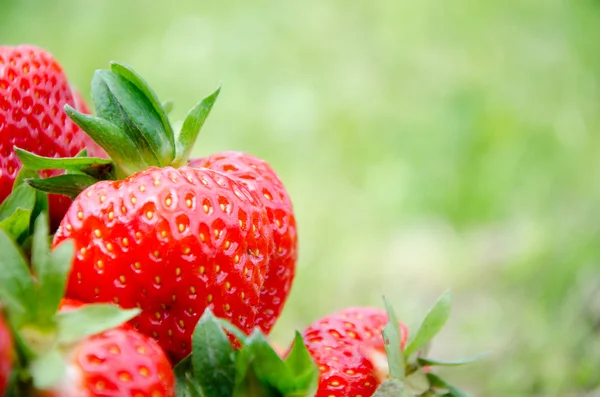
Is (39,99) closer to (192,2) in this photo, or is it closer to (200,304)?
(200,304)

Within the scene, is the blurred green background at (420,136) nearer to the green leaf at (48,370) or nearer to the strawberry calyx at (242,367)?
the strawberry calyx at (242,367)

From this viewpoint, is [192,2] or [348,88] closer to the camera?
[348,88]

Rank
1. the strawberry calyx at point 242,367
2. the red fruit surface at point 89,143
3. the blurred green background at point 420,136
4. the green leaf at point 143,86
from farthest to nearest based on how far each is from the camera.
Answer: the blurred green background at point 420,136
the red fruit surface at point 89,143
the green leaf at point 143,86
the strawberry calyx at point 242,367

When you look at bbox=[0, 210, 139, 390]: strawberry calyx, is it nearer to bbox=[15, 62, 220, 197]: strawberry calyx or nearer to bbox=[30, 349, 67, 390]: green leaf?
bbox=[30, 349, 67, 390]: green leaf

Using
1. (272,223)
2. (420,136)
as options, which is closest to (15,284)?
(272,223)

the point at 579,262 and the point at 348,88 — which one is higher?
the point at 348,88

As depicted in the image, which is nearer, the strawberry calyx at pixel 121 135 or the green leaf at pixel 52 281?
the green leaf at pixel 52 281

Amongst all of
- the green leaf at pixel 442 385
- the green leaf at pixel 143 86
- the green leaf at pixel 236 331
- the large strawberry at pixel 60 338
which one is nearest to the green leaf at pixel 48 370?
the large strawberry at pixel 60 338

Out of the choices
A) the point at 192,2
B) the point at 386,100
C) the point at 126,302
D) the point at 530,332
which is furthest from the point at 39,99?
the point at 192,2
